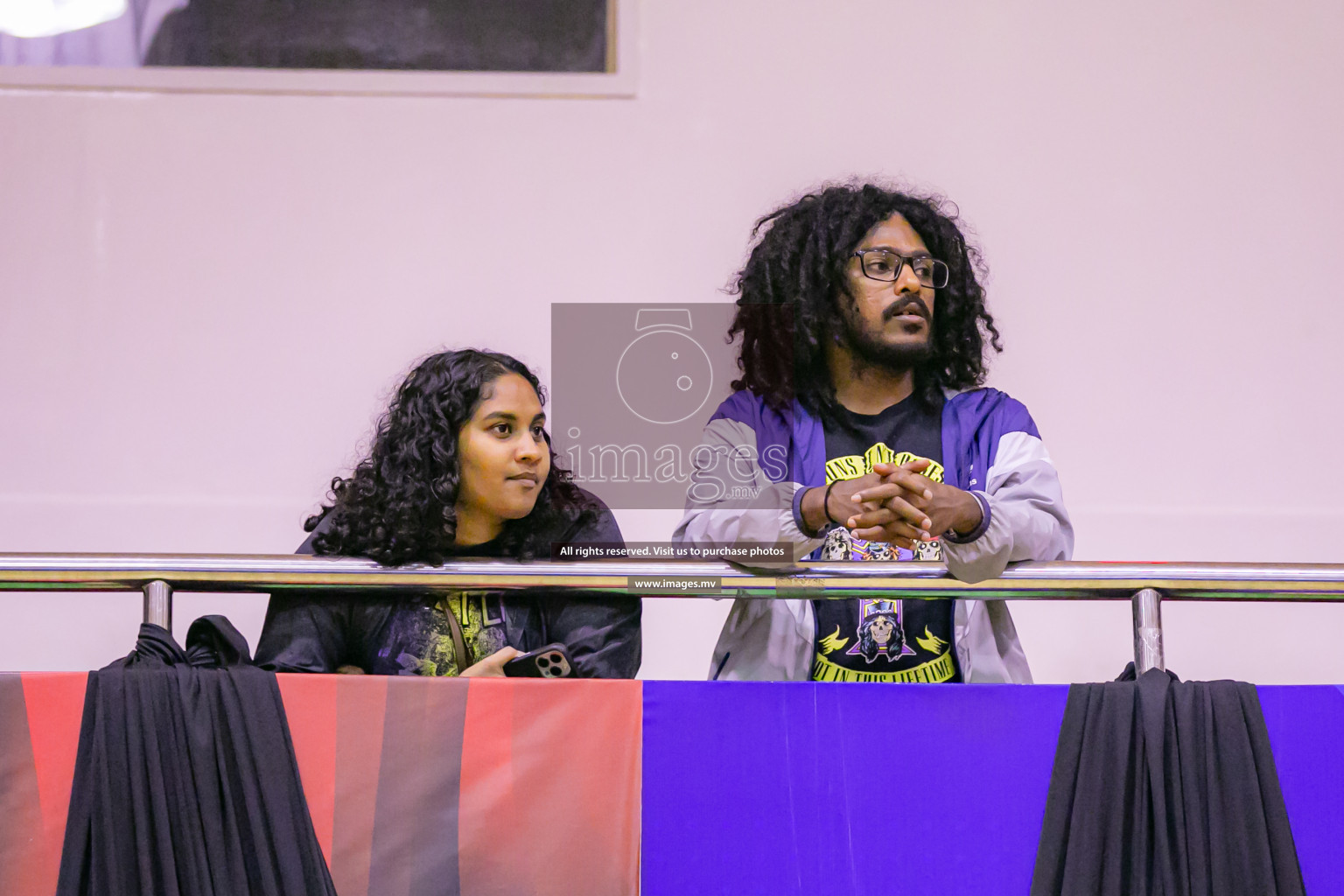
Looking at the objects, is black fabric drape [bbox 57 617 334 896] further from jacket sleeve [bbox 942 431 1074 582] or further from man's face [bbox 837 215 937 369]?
man's face [bbox 837 215 937 369]

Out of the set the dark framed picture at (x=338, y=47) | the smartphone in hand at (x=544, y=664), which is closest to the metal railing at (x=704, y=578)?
the smartphone in hand at (x=544, y=664)

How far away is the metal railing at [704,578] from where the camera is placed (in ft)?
5.21

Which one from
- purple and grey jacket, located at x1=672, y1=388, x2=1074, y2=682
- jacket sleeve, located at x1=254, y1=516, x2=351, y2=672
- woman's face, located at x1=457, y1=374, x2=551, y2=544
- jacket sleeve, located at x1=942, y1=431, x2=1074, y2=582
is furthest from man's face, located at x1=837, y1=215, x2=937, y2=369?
jacket sleeve, located at x1=254, y1=516, x2=351, y2=672

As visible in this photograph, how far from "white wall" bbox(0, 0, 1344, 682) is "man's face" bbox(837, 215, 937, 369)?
1.26 m

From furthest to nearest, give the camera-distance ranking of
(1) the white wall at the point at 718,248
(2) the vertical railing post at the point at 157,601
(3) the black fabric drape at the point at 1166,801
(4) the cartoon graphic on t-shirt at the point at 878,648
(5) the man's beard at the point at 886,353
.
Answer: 1. (1) the white wall at the point at 718,248
2. (5) the man's beard at the point at 886,353
3. (4) the cartoon graphic on t-shirt at the point at 878,648
4. (2) the vertical railing post at the point at 157,601
5. (3) the black fabric drape at the point at 1166,801

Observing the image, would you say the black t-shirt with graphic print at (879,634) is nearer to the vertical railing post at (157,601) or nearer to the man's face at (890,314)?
the man's face at (890,314)

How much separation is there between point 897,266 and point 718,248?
4.35 ft

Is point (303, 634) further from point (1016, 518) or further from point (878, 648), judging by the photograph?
point (1016, 518)

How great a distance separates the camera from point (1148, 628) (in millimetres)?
1623

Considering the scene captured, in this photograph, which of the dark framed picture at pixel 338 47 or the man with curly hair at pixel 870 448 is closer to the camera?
the man with curly hair at pixel 870 448

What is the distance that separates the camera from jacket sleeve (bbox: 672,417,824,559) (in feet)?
5.43

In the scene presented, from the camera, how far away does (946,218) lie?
216 cm

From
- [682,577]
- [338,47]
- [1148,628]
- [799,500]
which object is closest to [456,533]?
[682,577]

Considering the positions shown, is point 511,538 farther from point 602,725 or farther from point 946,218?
point 946,218
